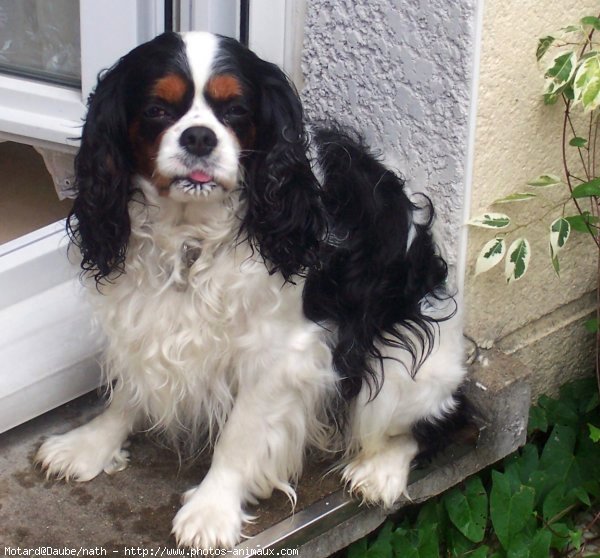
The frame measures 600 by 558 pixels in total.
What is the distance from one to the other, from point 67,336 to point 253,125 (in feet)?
2.91

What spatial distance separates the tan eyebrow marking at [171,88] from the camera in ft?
5.86

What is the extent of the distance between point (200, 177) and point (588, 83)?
87cm

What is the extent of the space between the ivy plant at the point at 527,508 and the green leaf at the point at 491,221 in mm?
568

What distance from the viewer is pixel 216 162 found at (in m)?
1.80

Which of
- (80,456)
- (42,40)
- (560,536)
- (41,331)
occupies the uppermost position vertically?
(42,40)

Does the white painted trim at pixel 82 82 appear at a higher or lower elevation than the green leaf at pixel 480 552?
higher

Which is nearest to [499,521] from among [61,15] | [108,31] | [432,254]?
[432,254]

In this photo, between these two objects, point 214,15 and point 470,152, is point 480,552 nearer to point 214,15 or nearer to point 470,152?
point 470,152

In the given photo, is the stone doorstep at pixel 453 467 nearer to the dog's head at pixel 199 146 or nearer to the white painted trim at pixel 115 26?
the dog's head at pixel 199 146

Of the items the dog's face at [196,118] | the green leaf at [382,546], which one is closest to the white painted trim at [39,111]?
the dog's face at [196,118]

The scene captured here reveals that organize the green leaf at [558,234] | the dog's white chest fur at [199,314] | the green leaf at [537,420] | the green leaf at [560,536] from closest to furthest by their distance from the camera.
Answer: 1. the dog's white chest fur at [199,314]
2. the green leaf at [558,234]
3. the green leaf at [560,536]
4. the green leaf at [537,420]

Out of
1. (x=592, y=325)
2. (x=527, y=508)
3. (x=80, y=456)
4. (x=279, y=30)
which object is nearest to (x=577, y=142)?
(x=592, y=325)

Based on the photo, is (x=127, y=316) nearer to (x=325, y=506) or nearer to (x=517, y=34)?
(x=325, y=506)

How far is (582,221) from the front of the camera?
7.84 feet
